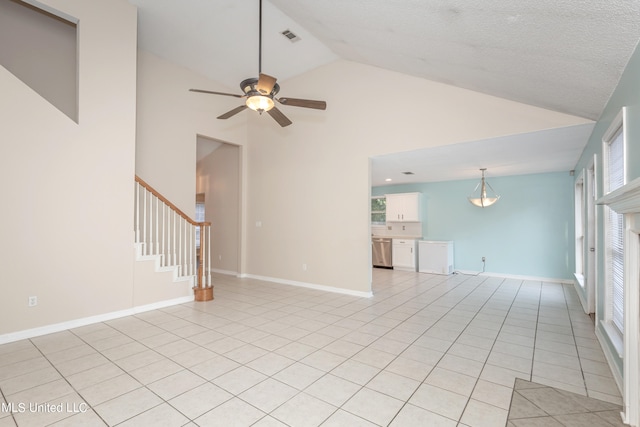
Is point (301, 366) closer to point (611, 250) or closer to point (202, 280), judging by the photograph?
point (202, 280)

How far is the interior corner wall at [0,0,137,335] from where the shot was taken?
321cm

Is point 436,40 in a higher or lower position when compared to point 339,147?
higher

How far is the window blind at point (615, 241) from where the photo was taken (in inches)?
107

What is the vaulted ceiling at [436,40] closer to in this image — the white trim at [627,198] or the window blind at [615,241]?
the window blind at [615,241]

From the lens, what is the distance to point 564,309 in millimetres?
4375

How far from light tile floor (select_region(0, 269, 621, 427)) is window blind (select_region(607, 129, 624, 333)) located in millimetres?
495

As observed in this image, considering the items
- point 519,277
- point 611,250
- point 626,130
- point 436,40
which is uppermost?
point 436,40

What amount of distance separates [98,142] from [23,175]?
0.84 m

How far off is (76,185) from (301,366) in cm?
340

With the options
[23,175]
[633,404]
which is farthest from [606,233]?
[23,175]

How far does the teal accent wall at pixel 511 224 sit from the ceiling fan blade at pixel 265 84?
6.08 metres

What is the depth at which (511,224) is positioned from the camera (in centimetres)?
684

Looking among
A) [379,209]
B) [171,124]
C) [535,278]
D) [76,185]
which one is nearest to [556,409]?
[76,185]

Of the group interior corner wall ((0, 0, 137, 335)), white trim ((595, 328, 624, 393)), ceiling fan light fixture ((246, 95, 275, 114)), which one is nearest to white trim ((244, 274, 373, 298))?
interior corner wall ((0, 0, 137, 335))
